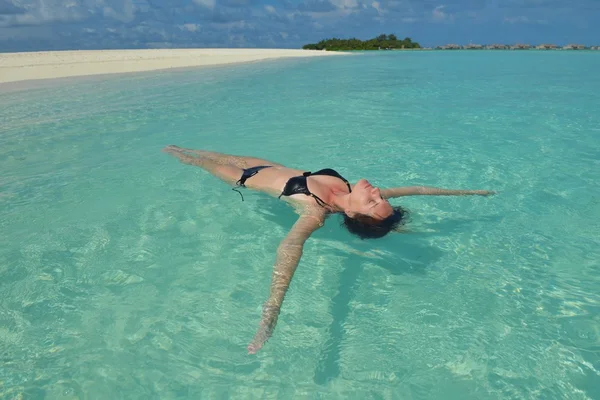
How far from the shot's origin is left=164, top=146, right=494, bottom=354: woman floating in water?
355 cm

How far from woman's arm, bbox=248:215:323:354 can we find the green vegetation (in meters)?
95.5

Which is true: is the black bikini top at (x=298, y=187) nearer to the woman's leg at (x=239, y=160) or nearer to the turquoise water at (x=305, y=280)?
the turquoise water at (x=305, y=280)

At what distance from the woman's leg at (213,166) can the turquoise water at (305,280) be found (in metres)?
0.15

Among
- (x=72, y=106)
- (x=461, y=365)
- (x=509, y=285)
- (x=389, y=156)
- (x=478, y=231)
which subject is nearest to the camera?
(x=461, y=365)

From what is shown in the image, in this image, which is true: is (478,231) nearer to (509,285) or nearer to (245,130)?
(509,285)

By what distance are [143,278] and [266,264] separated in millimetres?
1129

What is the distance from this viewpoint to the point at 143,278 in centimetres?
388

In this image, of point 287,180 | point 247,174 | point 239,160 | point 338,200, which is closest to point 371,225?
point 338,200

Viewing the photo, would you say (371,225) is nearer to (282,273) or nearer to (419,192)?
(419,192)

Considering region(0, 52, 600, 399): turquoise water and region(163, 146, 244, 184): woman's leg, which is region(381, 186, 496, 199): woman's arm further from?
region(163, 146, 244, 184): woman's leg

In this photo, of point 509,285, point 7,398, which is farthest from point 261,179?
point 7,398

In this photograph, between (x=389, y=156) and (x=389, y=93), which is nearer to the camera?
(x=389, y=156)

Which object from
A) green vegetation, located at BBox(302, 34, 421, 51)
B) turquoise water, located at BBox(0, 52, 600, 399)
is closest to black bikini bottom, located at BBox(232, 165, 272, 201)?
turquoise water, located at BBox(0, 52, 600, 399)

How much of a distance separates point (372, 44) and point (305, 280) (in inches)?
3844
